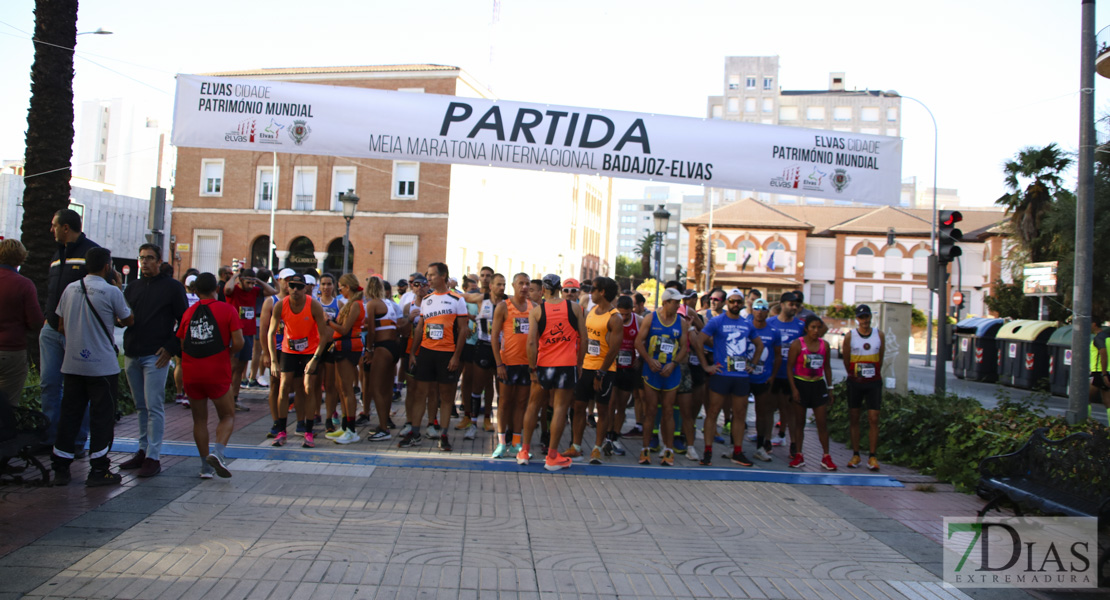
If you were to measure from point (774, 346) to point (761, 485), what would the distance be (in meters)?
1.82

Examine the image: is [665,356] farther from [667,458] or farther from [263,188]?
[263,188]

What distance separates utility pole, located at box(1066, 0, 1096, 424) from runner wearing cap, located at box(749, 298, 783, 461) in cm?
299

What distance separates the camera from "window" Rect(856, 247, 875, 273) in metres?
63.4

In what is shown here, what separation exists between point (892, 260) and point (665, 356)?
6077 centimetres

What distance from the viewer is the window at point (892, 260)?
62781 mm

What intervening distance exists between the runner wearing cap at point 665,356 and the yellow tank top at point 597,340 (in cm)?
38

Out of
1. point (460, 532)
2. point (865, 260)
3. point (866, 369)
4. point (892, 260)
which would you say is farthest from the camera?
point (865, 260)

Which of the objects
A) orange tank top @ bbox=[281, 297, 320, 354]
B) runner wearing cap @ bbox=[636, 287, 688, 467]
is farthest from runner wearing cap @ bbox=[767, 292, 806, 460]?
orange tank top @ bbox=[281, 297, 320, 354]

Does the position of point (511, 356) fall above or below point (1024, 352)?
below

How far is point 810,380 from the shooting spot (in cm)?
859

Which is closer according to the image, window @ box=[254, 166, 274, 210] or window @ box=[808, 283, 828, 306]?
window @ box=[254, 166, 274, 210]

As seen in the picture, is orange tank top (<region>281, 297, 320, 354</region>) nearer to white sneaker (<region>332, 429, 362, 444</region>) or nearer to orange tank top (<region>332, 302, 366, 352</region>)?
orange tank top (<region>332, 302, 366, 352</region>)

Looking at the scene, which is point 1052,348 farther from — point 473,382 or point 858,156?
point 473,382

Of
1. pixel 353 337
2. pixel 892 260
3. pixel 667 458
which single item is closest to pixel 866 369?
pixel 667 458
